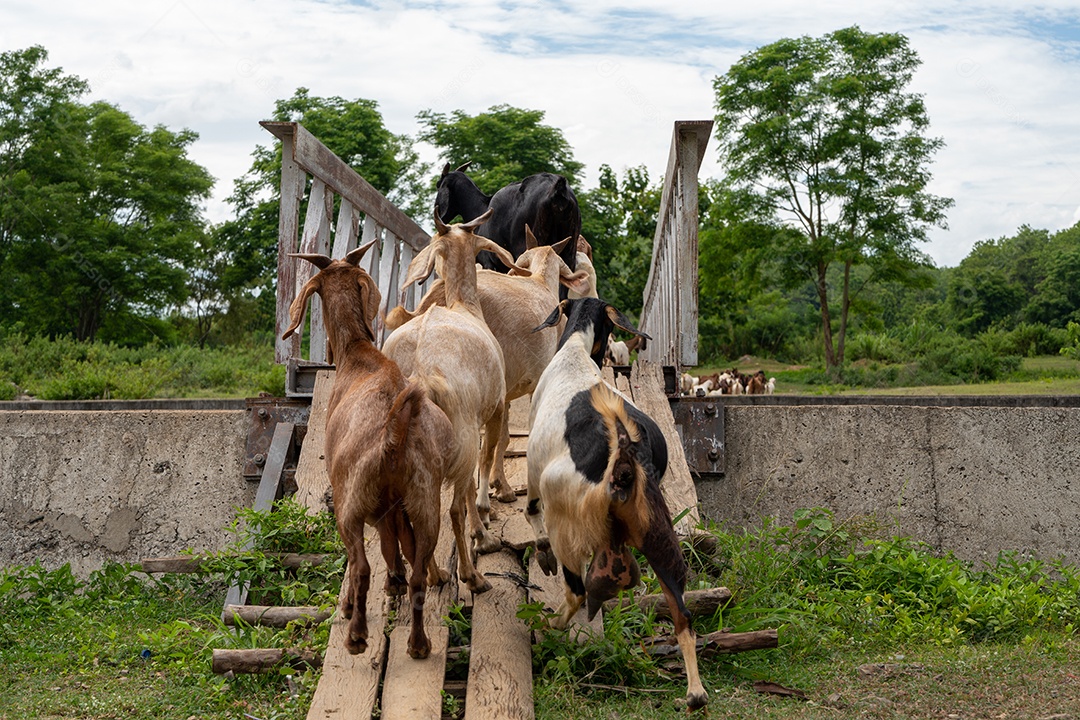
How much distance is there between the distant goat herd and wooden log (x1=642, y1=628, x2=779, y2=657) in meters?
0.40

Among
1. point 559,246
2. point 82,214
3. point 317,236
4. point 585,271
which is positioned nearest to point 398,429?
point 559,246

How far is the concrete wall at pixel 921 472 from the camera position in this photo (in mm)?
6613

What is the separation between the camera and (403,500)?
13.5 ft

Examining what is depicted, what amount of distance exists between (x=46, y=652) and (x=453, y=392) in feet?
8.38

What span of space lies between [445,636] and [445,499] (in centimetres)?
141

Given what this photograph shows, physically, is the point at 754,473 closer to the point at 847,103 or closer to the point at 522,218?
the point at 522,218

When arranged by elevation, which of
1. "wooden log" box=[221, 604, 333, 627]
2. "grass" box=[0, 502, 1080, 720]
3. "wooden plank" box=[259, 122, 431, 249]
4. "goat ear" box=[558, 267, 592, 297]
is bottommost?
"grass" box=[0, 502, 1080, 720]

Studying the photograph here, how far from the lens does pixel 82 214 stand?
3900cm

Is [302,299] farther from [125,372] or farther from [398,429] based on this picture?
[125,372]

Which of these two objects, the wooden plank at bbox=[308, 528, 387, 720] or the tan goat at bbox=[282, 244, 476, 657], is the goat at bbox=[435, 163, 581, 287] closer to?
the tan goat at bbox=[282, 244, 476, 657]

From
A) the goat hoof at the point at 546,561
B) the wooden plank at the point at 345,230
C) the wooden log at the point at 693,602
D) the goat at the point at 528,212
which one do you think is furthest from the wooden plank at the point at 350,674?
the goat at the point at 528,212

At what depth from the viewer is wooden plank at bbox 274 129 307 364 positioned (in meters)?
6.96

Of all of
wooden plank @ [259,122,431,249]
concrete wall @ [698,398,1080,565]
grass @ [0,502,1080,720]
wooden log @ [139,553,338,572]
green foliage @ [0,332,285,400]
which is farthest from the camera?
green foliage @ [0,332,285,400]

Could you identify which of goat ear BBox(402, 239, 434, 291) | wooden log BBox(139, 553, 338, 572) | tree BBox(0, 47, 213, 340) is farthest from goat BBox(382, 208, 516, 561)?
tree BBox(0, 47, 213, 340)
